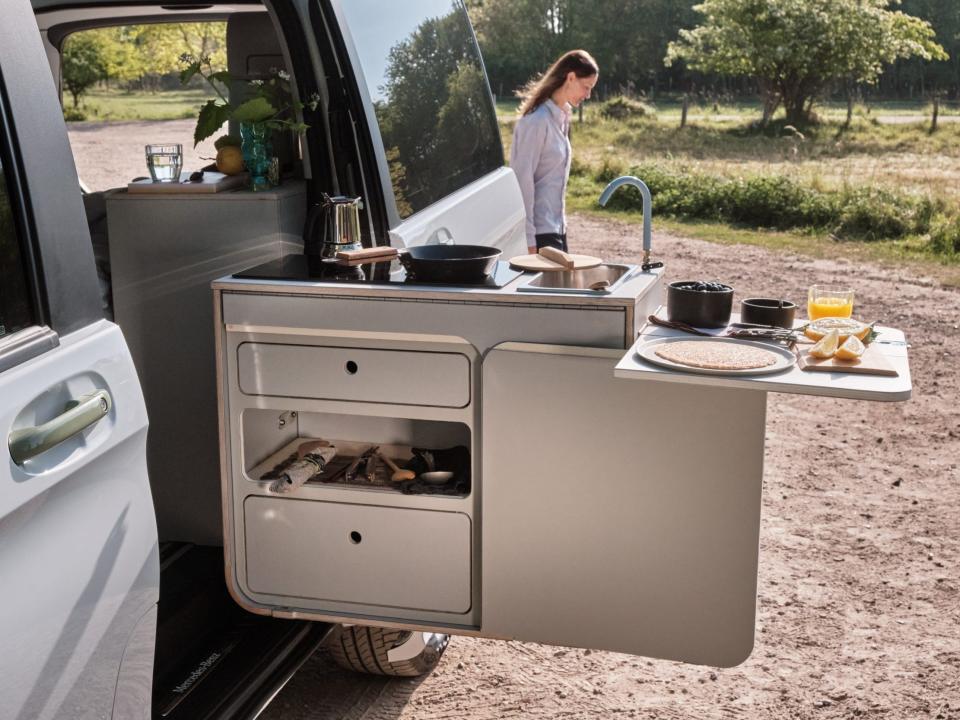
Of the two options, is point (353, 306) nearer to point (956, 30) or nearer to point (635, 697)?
point (635, 697)

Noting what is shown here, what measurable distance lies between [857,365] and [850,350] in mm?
51

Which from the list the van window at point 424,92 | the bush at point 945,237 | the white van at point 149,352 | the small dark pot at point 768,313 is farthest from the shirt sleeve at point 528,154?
the bush at point 945,237

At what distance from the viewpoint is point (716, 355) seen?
2314mm

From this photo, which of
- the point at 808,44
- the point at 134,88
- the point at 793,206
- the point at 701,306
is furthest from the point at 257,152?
the point at 134,88

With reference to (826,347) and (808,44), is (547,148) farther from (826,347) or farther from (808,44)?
(808,44)

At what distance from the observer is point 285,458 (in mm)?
2885

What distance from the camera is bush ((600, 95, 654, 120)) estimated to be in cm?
2644

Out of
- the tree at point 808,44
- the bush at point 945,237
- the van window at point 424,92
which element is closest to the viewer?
the van window at point 424,92

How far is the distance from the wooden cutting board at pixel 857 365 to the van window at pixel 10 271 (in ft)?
4.84

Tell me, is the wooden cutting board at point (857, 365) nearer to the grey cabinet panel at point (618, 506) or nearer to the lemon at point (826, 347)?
the lemon at point (826, 347)

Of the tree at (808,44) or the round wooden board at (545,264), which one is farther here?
the tree at (808,44)

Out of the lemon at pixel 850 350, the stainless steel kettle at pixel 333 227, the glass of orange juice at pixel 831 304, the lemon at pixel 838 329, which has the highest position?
the stainless steel kettle at pixel 333 227

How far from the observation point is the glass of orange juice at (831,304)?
279 centimetres

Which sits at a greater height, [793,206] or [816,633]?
[816,633]
